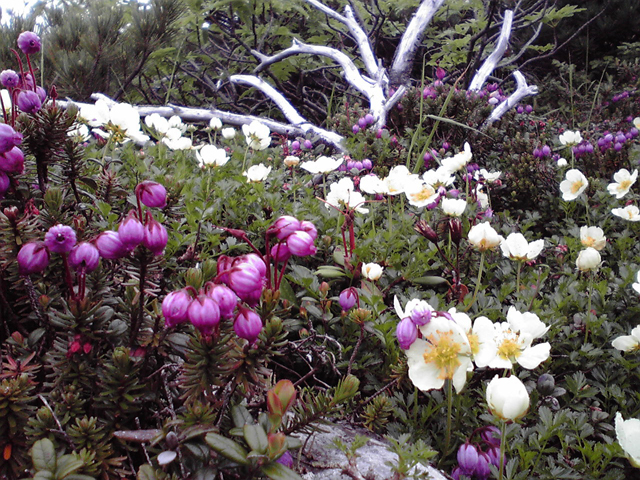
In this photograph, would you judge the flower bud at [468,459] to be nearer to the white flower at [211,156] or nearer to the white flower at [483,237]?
the white flower at [483,237]

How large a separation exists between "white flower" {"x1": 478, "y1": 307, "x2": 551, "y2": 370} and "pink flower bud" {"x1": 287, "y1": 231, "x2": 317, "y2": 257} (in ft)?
1.78

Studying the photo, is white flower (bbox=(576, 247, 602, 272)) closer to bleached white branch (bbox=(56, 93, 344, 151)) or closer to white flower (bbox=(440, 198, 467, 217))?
white flower (bbox=(440, 198, 467, 217))

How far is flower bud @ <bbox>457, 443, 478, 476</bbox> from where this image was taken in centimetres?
108

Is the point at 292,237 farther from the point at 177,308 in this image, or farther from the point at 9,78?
the point at 9,78

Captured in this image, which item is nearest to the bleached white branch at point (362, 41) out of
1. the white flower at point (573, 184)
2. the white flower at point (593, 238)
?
the white flower at point (573, 184)

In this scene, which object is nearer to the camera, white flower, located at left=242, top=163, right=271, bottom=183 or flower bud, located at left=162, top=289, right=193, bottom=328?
flower bud, located at left=162, top=289, right=193, bottom=328

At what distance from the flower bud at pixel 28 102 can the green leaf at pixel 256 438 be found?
3.08ft

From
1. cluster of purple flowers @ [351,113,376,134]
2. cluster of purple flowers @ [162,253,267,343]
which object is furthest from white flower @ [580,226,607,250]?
cluster of purple flowers @ [351,113,376,134]

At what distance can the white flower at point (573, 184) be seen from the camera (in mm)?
2561

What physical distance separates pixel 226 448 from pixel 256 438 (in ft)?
0.16

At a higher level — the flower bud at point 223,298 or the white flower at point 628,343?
the flower bud at point 223,298

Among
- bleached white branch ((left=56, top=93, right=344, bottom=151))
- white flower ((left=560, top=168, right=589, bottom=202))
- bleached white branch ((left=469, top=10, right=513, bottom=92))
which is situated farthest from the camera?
bleached white branch ((left=469, top=10, right=513, bottom=92))

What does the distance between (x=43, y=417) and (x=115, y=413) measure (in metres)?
0.12

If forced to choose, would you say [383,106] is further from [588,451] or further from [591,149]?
[588,451]
